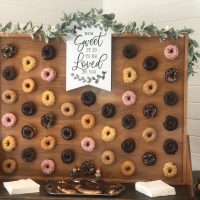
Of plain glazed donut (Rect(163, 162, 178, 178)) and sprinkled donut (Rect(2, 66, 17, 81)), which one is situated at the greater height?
sprinkled donut (Rect(2, 66, 17, 81))

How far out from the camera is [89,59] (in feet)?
4.80

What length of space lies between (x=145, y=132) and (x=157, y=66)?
0.86ft

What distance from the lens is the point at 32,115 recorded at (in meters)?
1.49

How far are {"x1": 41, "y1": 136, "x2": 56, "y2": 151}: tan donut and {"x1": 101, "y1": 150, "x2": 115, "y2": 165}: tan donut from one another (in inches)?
8.0

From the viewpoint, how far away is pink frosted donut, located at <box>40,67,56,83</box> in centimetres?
146

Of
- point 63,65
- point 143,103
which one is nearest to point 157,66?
point 143,103

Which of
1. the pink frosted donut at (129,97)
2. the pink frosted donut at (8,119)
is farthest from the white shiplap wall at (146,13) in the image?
the pink frosted donut at (8,119)

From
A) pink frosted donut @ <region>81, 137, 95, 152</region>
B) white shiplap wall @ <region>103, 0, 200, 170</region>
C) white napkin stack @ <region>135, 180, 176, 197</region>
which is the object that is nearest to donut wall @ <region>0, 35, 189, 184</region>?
pink frosted donut @ <region>81, 137, 95, 152</region>

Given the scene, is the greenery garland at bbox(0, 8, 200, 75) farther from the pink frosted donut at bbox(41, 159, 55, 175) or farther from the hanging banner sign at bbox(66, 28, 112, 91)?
the pink frosted donut at bbox(41, 159, 55, 175)

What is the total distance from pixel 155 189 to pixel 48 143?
459 mm

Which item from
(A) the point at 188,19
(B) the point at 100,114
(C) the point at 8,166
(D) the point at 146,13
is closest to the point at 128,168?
(B) the point at 100,114

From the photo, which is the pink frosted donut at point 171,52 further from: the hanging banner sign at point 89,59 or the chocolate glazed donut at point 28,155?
the chocolate glazed donut at point 28,155

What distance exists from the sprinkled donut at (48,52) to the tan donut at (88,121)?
0.27 metres

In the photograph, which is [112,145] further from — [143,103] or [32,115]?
[32,115]
